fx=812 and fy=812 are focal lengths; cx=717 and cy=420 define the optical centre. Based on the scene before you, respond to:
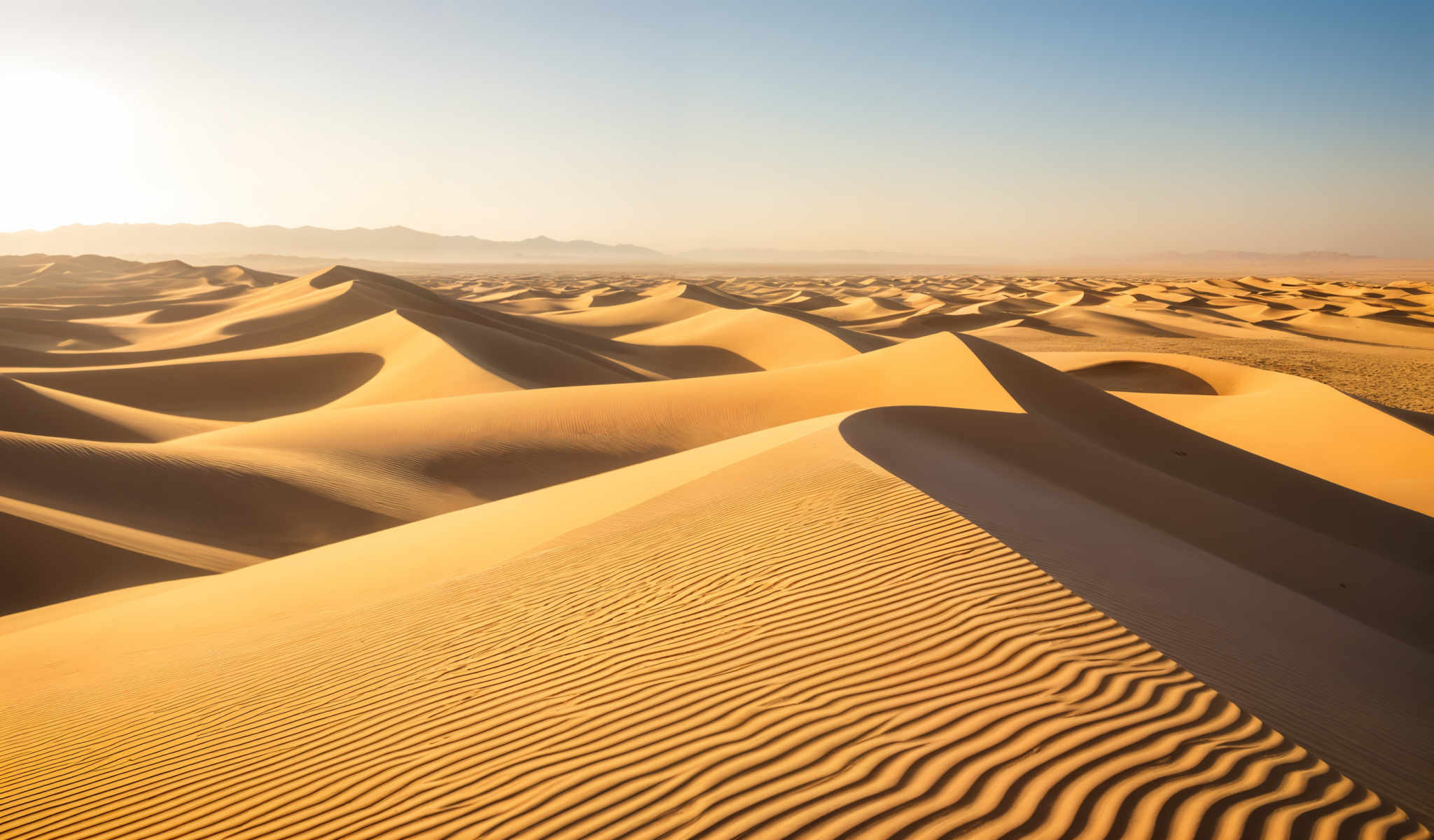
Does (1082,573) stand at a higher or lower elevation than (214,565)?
higher

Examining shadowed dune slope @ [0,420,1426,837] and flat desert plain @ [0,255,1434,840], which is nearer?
shadowed dune slope @ [0,420,1426,837]

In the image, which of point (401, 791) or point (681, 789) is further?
point (401, 791)

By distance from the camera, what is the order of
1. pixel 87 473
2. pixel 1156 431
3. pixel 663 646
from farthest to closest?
1. pixel 1156 431
2. pixel 87 473
3. pixel 663 646

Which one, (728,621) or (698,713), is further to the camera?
(728,621)

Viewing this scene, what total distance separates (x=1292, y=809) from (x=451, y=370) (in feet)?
74.1

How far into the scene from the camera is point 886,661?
3799 millimetres

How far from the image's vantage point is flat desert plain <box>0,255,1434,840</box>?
304 centimetres

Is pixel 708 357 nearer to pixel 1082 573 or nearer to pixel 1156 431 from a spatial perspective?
pixel 1156 431

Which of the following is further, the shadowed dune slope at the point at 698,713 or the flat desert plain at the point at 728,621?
the flat desert plain at the point at 728,621

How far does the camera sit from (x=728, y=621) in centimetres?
446

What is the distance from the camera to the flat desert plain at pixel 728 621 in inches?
120

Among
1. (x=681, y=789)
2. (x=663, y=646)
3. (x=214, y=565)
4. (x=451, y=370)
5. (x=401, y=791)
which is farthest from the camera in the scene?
(x=451, y=370)

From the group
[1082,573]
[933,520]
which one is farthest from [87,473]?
[1082,573]

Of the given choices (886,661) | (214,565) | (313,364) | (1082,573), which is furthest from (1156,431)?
(313,364)
